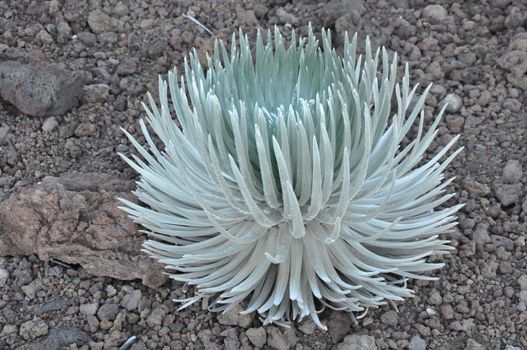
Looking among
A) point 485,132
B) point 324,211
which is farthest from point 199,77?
point 485,132

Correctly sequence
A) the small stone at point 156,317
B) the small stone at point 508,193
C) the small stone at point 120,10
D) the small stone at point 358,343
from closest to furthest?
the small stone at point 358,343
the small stone at point 156,317
the small stone at point 508,193
the small stone at point 120,10

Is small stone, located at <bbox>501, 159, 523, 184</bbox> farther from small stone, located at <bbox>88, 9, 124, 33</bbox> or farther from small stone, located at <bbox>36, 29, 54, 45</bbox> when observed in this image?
small stone, located at <bbox>36, 29, 54, 45</bbox>

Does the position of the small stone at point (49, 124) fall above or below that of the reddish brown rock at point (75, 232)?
above

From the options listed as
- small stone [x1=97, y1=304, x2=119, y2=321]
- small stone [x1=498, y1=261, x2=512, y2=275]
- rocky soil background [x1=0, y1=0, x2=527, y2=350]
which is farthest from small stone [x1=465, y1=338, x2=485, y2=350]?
small stone [x1=97, y1=304, x2=119, y2=321]

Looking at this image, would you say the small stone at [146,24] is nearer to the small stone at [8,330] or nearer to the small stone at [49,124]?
the small stone at [49,124]

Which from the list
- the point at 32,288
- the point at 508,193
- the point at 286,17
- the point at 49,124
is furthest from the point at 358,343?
the point at 286,17

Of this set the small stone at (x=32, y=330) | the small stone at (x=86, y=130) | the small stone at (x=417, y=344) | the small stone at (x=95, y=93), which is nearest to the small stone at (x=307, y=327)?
the small stone at (x=417, y=344)

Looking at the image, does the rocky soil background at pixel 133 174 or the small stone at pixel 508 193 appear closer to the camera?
the rocky soil background at pixel 133 174

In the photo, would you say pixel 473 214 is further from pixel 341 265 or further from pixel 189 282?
pixel 189 282
